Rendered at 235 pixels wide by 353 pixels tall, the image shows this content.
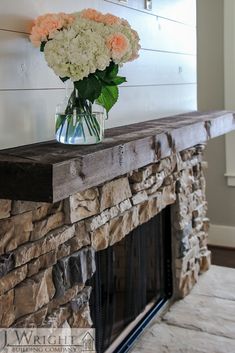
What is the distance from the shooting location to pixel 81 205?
185 centimetres

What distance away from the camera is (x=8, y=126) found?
163cm

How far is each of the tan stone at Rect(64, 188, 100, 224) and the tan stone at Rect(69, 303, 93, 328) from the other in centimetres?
37

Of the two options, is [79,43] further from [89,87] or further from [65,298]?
[65,298]

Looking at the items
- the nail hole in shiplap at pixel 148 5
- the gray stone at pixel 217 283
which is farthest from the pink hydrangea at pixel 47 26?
the gray stone at pixel 217 283

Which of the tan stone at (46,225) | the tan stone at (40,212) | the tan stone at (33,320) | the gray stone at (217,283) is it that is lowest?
the gray stone at (217,283)

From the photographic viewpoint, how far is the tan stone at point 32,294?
1.60 metres

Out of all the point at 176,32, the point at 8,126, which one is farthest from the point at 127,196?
the point at 176,32

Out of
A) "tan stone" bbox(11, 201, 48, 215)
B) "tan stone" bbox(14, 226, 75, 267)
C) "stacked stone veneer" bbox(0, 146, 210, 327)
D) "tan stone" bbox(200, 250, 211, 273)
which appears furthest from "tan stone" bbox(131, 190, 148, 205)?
"tan stone" bbox(200, 250, 211, 273)

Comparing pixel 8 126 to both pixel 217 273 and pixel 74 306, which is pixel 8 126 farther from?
pixel 217 273

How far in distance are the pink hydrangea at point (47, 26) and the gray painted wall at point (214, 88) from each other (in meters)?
2.79

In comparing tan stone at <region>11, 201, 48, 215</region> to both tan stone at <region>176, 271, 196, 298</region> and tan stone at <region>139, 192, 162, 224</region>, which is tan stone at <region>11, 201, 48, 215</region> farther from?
tan stone at <region>176, 271, 196, 298</region>

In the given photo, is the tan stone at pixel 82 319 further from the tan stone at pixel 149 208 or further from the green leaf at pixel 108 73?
the green leaf at pixel 108 73

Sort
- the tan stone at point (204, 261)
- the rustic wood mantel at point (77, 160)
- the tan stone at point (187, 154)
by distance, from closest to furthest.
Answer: the rustic wood mantel at point (77, 160), the tan stone at point (187, 154), the tan stone at point (204, 261)

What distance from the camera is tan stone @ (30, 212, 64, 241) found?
1646 millimetres
